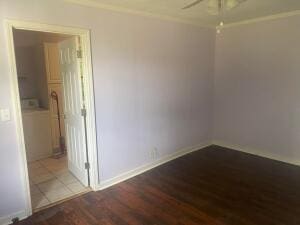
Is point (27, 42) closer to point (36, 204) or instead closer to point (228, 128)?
point (36, 204)

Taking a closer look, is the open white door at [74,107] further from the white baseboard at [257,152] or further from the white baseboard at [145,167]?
the white baseboard at [257,152]

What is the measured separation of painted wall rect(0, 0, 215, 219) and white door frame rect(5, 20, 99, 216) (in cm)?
5

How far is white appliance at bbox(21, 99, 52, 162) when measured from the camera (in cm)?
409

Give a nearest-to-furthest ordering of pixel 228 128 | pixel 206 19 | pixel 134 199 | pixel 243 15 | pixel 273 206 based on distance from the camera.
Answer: pixel 273 206 < pixel 134 199 < pixel 243 15 < pixel 206 19 < pixel 228 128

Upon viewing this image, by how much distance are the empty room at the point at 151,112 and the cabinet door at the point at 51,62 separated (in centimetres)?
2

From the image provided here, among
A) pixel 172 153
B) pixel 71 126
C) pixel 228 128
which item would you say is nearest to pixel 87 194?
pixel 71 126

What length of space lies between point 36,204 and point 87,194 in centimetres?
60

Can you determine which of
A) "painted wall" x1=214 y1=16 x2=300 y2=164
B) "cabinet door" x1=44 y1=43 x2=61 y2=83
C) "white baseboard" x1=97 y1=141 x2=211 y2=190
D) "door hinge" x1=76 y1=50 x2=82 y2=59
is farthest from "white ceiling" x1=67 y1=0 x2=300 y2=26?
"white baseboard" x1=97 y1=141 x2=211 y2=190

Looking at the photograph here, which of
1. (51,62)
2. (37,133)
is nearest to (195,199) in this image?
(37,133)

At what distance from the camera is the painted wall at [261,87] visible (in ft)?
12.2

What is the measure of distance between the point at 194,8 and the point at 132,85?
134cm

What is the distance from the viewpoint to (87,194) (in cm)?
305

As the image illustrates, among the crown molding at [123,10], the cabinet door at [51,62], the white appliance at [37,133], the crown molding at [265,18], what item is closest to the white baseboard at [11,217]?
the white appliance at [37,133]

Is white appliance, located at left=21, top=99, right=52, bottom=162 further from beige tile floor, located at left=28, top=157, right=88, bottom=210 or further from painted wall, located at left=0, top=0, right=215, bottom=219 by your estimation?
painted wall, located at left=0, top=0, right=215, bottom=219
